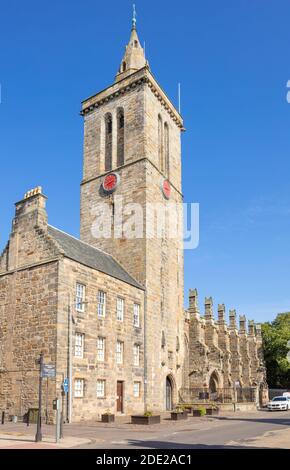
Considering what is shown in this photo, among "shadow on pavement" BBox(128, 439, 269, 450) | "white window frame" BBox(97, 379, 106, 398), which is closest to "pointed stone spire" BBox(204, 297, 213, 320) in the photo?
"white window frame" BBox(97, 379, 106, 398)

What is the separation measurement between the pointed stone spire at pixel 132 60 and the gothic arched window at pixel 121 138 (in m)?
4.06

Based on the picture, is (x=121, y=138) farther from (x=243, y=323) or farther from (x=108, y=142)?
(x=243, y=323)

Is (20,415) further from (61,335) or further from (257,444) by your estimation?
(257,444)

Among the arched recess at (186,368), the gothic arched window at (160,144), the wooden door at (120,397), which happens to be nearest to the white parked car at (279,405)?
the arched recess at (186,368)

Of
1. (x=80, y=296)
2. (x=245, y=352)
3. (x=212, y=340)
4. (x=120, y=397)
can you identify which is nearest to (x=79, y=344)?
(x=80, y=296)

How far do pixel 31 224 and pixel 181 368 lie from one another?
1917 centimetres

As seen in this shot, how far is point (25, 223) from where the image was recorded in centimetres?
3006

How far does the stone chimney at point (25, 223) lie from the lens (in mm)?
29594

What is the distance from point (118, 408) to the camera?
101ft

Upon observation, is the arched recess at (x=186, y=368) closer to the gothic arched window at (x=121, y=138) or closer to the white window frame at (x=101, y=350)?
the white window frame at (x=101, y=350)

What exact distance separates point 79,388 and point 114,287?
7.37 metres

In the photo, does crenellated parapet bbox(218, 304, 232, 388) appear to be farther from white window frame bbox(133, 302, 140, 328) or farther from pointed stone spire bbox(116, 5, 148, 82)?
pointed stone spire bbox(116, 5, 148, 82)

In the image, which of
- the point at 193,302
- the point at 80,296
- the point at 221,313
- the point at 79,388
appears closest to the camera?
the point at 79,388
